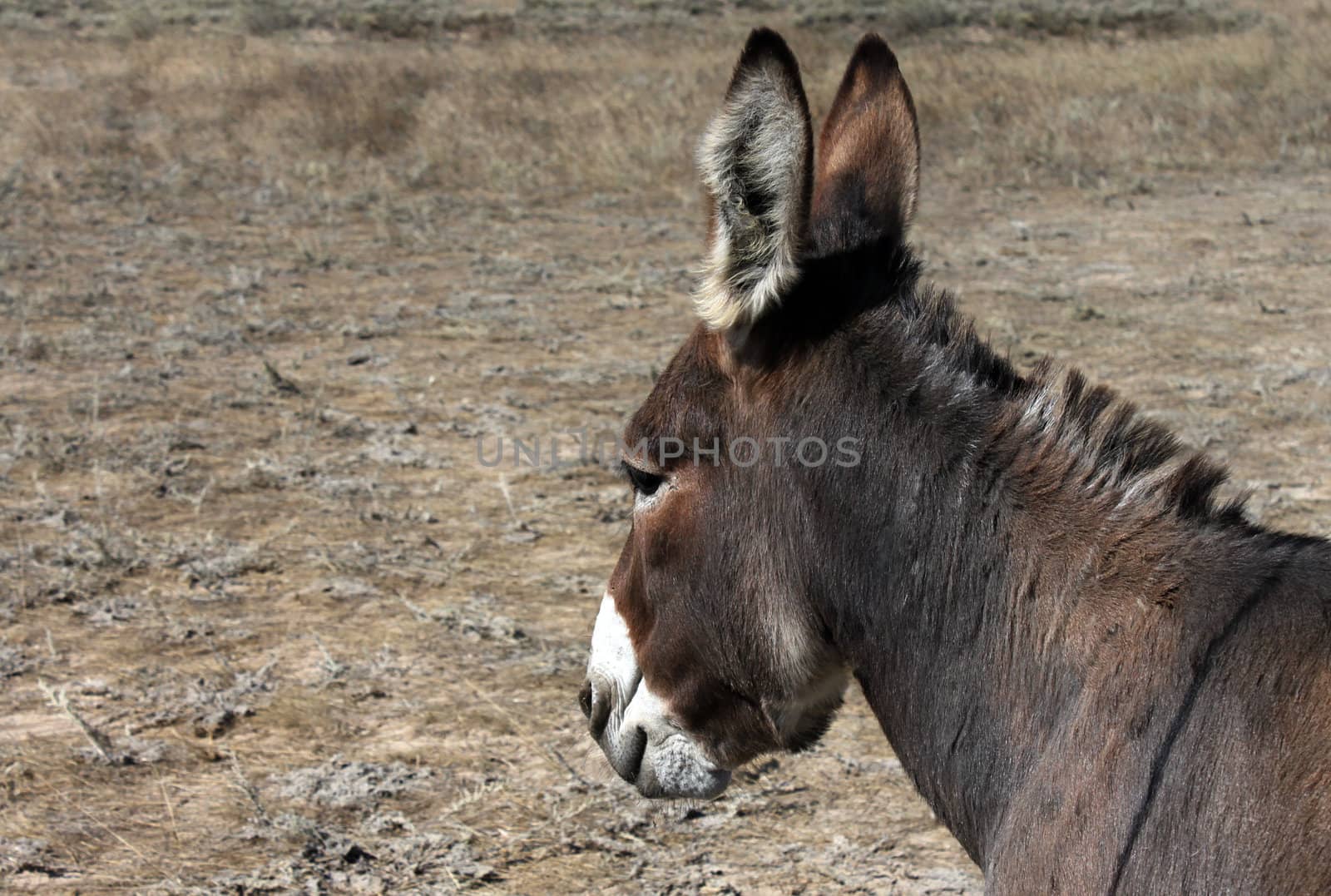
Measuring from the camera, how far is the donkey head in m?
2.21

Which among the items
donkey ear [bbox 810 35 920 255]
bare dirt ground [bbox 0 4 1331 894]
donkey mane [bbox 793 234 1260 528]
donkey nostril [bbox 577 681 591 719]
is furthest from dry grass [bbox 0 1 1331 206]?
donkey mane [bbox 793 234 1260 528]

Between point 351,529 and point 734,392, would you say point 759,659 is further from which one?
point 351,529

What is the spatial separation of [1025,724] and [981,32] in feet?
98.2

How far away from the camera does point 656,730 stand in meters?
2.60

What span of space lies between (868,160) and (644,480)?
77 centimetres

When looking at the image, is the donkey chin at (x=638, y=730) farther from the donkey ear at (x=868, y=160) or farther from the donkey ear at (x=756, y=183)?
the donkey ear at (x=868, y=160)

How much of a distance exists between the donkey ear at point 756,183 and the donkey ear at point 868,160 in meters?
0.14

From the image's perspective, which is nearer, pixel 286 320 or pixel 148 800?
pixel 148 800

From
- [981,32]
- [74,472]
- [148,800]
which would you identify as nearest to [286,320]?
[74,472]

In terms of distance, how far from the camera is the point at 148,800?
12.9 ft

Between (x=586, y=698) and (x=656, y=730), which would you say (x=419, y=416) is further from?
(x=656, y=730)

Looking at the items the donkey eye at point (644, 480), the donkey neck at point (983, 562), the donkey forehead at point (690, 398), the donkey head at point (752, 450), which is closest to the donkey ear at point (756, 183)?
the donkey head at point (752, 450)

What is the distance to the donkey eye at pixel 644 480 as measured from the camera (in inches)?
99.0

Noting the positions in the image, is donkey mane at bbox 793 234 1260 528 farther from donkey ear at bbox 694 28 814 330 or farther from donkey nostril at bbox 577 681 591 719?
donkey nostril at bbox 577 681 591 719
